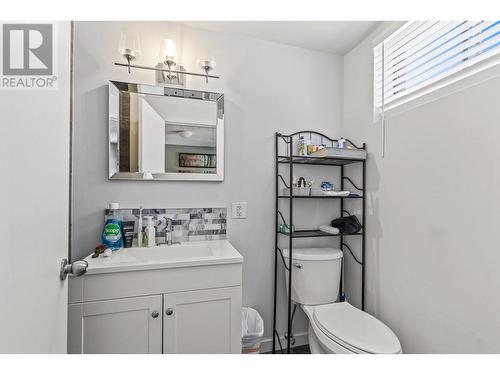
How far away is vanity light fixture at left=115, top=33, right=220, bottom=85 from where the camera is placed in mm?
1391

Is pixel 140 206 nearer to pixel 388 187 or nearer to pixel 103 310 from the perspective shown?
pixel 103 310

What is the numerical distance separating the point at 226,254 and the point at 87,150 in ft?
3.26

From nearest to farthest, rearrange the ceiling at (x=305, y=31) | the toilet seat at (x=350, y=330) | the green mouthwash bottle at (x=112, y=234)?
the toilet seat at (x=350, y=330), the green mouthwash bottle at (x=112, y=234), the ceiling at (x=305, y=31)

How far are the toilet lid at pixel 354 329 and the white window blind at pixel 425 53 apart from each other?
1273 millimetres

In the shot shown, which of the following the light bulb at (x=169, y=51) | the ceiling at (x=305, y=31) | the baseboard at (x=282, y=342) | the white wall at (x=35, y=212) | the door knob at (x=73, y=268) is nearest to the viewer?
the white wall at (x=35, y=212)

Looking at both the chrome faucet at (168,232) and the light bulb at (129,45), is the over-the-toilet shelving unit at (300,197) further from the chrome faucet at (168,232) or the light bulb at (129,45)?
the light bulb at (129,45)

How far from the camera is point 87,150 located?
1396 millimetres

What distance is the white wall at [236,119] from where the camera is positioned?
140cm

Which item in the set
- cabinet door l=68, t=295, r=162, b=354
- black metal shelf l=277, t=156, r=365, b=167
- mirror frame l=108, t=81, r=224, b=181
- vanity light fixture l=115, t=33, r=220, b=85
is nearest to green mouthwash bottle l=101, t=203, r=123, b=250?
mirror frame l=108, t=81, r=224, b=181

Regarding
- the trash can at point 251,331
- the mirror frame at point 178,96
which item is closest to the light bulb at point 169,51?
the mirror frame at point 178,96

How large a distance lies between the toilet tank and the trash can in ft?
0.89

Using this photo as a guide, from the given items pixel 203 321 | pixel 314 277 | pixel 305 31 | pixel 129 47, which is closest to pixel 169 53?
pixel 129 47
